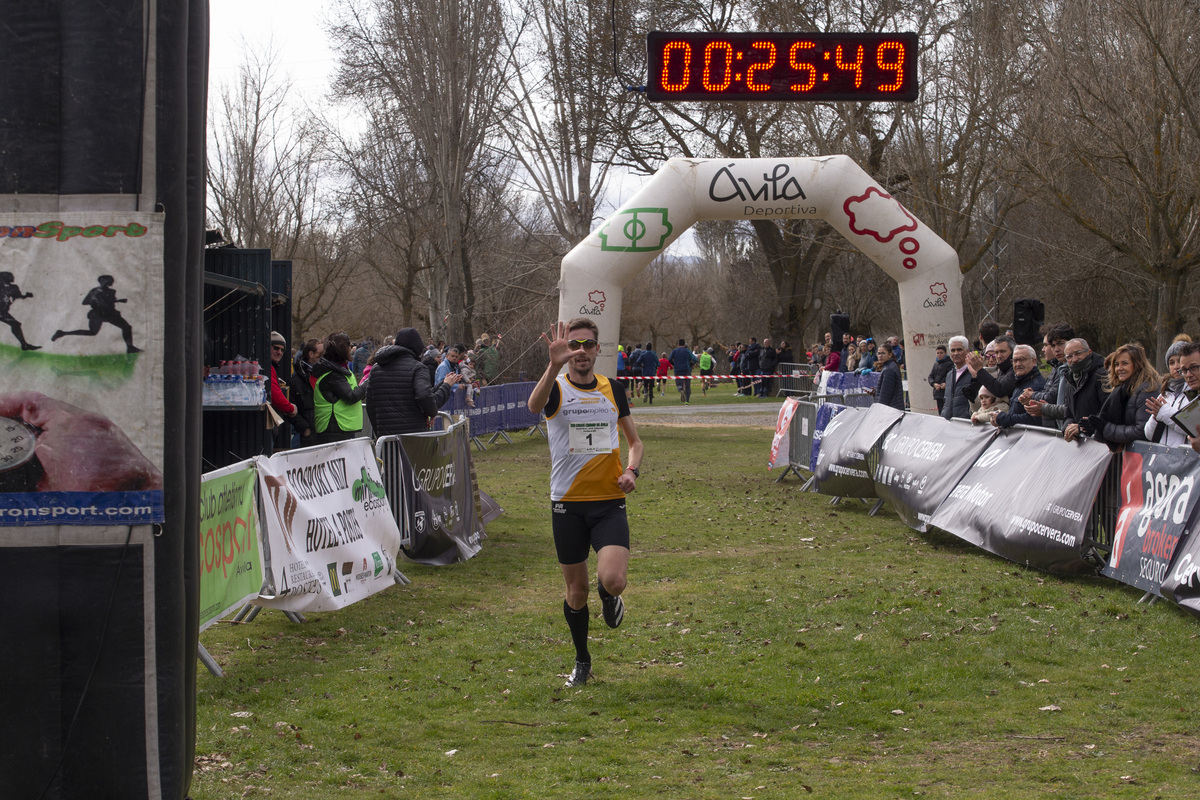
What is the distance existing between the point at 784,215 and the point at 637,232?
230 centimetres

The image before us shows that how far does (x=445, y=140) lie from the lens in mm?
28094

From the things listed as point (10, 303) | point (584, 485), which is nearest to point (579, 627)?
point (584, 485)

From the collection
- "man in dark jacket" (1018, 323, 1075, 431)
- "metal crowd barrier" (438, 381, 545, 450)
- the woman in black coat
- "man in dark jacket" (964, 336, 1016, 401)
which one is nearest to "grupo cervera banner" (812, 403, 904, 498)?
the woman in black coat

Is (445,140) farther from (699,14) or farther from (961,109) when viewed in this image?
(961,109)

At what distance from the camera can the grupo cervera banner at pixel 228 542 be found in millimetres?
6340

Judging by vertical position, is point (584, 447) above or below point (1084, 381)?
below

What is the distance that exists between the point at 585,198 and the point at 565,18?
515 centimetres

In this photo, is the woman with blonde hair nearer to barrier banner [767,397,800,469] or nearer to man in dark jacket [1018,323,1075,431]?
man in dark jacket [1018,323,1075,431]

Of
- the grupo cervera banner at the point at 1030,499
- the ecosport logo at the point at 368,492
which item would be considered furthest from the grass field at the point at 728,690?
the ecosport logo at the point at 368,492

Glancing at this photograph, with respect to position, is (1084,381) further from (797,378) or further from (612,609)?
(797,378)

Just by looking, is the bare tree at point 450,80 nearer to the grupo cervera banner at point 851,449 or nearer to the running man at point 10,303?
the grupo cervera banner at point 851,449

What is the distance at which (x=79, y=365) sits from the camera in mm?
3607

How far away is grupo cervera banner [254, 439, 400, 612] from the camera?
745cm

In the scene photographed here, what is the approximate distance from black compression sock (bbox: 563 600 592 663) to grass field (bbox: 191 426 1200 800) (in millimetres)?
229
